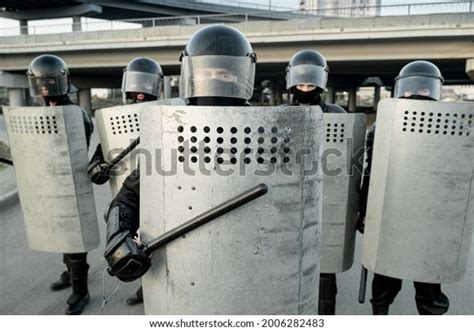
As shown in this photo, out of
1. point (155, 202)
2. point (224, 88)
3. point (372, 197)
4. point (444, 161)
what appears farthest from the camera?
point (372, 197)

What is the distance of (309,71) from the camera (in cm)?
279

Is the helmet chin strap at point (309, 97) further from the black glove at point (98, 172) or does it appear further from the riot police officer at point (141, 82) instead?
the black glove at point (98, 172)

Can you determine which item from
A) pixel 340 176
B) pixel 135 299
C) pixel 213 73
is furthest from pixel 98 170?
pixel 340 176

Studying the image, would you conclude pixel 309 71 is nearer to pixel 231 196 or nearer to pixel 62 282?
pixel 231 196

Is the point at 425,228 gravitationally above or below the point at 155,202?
below

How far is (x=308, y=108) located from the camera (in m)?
1.34

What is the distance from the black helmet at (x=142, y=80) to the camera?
3439mm

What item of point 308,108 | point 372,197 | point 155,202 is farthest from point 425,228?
point 155,202

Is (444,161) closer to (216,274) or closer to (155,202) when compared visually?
(216,274)

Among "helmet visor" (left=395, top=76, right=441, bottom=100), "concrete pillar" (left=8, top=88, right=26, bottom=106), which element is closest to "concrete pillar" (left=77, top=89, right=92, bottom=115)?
"concrete pillar" (left=8, top=88, right=26, bottom=106)

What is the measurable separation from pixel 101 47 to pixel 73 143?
711 inches

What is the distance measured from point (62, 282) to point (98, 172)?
126 cm

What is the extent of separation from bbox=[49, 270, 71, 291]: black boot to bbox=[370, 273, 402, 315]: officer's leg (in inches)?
100

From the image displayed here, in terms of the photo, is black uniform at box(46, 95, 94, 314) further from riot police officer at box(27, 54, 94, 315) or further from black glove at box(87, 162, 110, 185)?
black glove at box(87, 162, 110, 185)
